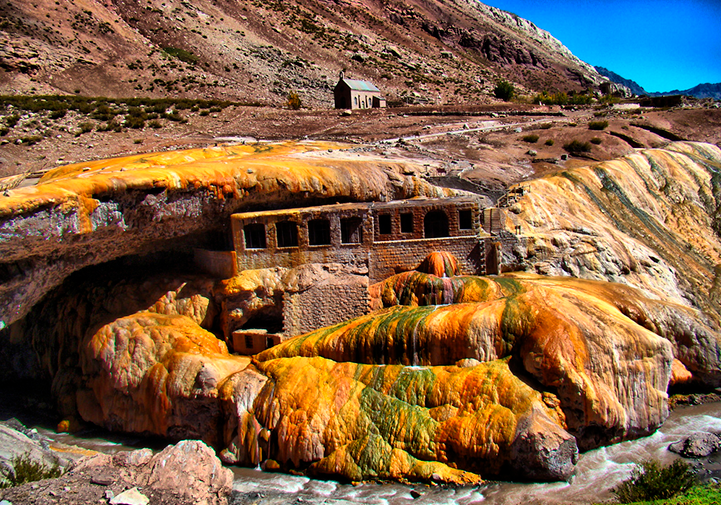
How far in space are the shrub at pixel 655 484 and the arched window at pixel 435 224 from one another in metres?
11.3

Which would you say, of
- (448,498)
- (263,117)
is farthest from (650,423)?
(263,117)

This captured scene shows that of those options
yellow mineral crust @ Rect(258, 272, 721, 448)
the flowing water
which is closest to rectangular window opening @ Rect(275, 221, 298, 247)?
yellow mineral crust @ Rect(258, 272, 721, 448)

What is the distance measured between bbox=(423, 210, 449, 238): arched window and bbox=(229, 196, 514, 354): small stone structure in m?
0.04

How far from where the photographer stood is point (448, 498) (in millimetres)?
13414

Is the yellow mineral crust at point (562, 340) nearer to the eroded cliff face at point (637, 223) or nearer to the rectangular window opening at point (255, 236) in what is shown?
the eroded cliff face at point (637, 223)

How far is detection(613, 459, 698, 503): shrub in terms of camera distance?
12.3 meters

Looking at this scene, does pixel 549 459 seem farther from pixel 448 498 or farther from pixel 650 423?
pixel 650 423

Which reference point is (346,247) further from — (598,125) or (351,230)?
(598,125)

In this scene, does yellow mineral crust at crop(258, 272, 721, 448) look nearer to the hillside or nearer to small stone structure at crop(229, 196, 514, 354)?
small stone structure at crop(229, 196, 514, 354)

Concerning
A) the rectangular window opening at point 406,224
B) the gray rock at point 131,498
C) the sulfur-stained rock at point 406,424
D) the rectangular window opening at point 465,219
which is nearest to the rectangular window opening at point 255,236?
the sulfur-stained rock at point 406,424

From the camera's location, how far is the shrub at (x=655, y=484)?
12320 millimetres

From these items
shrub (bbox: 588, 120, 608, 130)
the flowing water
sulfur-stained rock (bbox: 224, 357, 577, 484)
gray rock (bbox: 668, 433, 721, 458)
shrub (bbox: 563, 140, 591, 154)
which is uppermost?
shrub (bbox: 588, 120, 608, 130)

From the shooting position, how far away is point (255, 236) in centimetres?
2016

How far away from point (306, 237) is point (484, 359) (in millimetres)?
8630
